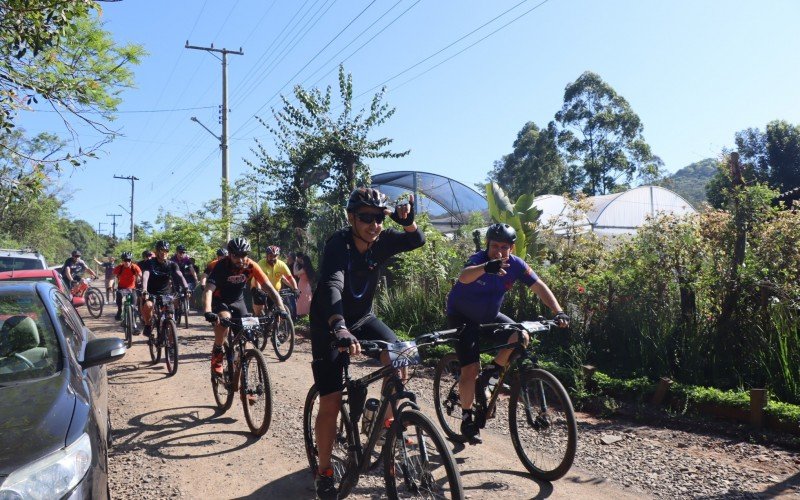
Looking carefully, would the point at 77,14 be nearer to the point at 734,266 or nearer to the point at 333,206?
the point at 734,266

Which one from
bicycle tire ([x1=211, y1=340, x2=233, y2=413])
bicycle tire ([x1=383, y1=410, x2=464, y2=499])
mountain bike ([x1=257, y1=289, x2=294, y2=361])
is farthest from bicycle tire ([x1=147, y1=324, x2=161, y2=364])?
bicycle tire ([x1=383, y1=410, x2=464, y2=499])

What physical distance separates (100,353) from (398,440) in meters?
1.95

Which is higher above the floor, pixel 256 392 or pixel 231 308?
pixel 231 308

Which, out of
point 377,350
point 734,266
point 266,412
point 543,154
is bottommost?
point 266,412

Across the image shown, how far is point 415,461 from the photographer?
11.2 ft

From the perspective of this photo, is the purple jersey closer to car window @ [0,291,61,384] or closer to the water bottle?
the water bottle

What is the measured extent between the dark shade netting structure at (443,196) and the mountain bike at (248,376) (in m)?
16.0

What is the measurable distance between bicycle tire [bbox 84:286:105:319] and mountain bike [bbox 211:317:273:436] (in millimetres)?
13664

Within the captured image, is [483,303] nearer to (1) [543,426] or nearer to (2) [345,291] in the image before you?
(1) [543,426]

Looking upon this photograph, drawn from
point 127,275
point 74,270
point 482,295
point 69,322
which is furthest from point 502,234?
point 74,270

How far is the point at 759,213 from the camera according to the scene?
22.5 feet

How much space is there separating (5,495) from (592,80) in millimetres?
34475

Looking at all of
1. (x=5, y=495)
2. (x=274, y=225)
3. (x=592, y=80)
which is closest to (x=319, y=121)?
(x=274, y=225)

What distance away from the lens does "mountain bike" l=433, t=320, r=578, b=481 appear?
14.4ft
